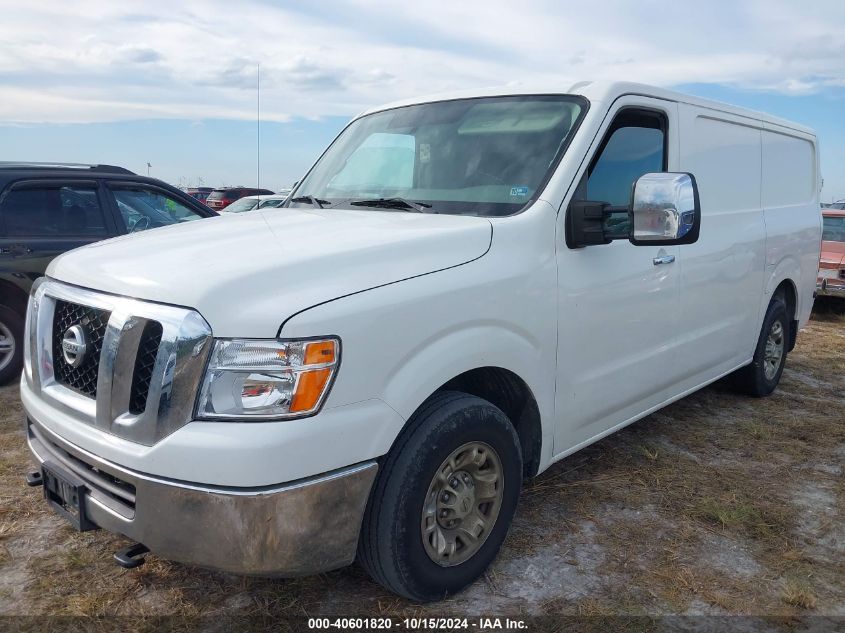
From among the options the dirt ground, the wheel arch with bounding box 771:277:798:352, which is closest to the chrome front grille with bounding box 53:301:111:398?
the dirt ground

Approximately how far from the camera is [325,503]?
7.45ft

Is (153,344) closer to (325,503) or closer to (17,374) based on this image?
(325,503)

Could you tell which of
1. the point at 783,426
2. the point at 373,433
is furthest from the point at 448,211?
the point at 783,426

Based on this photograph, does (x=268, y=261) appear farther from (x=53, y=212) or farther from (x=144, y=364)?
(x=53, y=212)

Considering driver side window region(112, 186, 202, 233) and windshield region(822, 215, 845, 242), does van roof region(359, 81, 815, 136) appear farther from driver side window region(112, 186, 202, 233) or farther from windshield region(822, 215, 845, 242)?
windshield region(822, 215, 845, 242)

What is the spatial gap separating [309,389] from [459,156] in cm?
168

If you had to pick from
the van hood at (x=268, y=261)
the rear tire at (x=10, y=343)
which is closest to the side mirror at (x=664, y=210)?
the van hood at (x=268, y=261)

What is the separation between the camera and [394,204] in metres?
3.37

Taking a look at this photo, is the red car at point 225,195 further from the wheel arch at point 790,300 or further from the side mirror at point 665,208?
the side mirror at point 665,208

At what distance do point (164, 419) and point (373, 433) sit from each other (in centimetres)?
64

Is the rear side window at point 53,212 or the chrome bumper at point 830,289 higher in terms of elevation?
the rear side window at point 53,212

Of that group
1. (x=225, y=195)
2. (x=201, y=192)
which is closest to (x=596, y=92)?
(x=225, y=195)

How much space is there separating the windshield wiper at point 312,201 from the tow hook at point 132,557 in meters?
1.87

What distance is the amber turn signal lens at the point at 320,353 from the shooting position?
2.21 meters
